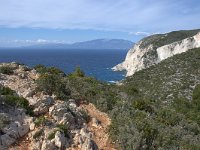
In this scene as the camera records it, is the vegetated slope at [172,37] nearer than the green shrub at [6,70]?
No

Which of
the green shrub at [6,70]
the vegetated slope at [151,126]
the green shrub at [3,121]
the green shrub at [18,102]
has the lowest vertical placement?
the vegetated slope at [151,126]

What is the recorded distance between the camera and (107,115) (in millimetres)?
21250

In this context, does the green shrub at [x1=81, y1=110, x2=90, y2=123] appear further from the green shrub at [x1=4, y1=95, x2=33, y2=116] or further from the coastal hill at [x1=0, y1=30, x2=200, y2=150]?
the green shrub at [x1=4, y1=95, x2=33, y2=116]

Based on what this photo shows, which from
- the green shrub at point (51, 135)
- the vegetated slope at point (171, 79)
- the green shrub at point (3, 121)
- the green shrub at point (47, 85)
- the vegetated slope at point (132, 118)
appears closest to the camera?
the green shrub at point (51, 135)

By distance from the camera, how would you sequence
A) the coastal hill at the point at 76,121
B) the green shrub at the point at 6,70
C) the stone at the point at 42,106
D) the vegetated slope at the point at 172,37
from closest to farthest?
the coastal hill at the point at 76,121 < the stone at the point at 42,106 < the green shrub at the point at 6,70 < the vegetated slope at the point at 172,37

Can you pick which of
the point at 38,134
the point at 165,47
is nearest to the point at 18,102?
the point at 38,134

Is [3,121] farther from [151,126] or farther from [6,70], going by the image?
[6,70]

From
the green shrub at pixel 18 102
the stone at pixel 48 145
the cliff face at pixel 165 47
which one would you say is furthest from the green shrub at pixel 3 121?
the cliff face at pixel 165 47

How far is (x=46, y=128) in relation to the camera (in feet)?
56.5

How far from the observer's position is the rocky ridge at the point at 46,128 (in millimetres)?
16125

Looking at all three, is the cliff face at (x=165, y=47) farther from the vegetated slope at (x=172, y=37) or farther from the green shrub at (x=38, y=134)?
the green shrub at (x=38, y=134)

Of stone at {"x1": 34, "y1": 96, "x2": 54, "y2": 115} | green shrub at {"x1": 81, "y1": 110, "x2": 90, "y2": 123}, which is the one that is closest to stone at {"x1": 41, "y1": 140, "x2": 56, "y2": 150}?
stone at {"x1": 34, "y1": 96, "x2": 54, "y2": 115}

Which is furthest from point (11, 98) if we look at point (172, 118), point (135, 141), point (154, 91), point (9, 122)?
point (154, 91)

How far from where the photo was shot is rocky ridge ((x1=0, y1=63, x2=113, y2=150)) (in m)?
16.1
